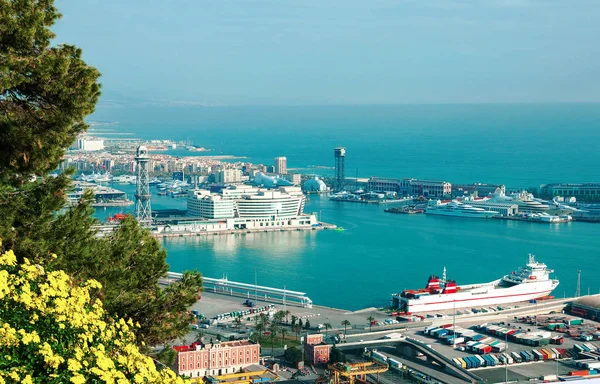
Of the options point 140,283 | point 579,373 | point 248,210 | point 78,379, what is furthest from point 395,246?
point 78,379

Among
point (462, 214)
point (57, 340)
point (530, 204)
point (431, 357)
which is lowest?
point (431, 357)

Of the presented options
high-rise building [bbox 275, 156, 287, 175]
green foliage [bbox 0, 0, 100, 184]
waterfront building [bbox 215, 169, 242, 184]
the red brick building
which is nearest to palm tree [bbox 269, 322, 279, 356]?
the red brick building

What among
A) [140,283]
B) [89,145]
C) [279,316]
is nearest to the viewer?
[140,283]

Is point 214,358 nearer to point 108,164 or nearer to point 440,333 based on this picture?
point 440,333

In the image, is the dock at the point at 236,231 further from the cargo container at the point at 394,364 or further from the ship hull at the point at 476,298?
the cargo container at the point at 394,364

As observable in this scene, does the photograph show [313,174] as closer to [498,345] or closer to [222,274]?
[222,274]

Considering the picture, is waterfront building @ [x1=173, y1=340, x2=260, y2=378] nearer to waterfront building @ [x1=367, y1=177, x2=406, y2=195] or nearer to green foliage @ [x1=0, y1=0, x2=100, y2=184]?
green foliage @ [x1=0, y1=0, x2=100, y2=184]

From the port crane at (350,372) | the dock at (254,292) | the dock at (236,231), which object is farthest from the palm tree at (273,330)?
the dock at (236,231)
